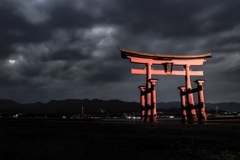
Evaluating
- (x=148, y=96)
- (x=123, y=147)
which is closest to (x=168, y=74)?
(x=148, y=96)

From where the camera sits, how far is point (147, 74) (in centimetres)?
2500

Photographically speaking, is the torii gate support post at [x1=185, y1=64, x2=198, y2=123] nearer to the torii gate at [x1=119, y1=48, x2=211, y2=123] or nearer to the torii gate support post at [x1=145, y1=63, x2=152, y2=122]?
the torii gate at [x1=119, y1=48, x2=211, y2=123]

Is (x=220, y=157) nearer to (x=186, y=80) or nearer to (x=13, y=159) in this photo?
(x=13, y=159)

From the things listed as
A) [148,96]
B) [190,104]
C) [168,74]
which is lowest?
[190,104]

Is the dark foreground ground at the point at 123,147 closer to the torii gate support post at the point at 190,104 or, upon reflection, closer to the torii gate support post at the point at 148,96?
the torii gate support post at the point at 148,96

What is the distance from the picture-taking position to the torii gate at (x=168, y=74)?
24141mm

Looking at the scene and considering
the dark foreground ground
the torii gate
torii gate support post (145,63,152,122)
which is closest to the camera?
the dark foreground ground

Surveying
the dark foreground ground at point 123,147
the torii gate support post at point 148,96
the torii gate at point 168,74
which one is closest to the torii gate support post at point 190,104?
the torii gate at point 168,74

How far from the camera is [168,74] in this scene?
2623 centimetres

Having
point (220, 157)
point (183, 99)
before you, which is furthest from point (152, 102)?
point (220, 157)

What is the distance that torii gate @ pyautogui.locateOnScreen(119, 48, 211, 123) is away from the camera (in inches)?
950

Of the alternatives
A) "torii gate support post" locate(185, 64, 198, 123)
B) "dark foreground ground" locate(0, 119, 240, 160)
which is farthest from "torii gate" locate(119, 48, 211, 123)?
"dark foreground ground" locate(0, 119, 240, 160)

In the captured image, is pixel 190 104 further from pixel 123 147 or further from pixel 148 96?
pixel 123 147

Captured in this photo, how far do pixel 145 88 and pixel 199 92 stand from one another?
5.91m
